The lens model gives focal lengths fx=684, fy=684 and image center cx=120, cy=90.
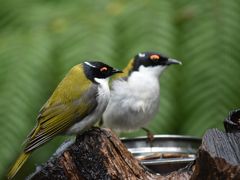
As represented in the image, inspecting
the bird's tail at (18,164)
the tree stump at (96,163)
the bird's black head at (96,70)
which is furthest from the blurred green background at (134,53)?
the tree stump at (96,163)

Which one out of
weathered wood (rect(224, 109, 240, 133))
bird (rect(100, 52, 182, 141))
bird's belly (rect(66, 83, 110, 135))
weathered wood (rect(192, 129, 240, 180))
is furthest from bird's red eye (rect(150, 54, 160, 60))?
weathered wood (rect(192, 129, 240, 180))

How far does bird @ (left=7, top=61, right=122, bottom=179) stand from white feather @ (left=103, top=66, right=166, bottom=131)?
882mm

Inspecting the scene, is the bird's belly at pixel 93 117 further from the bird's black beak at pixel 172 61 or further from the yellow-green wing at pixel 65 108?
the bird's black beak at pixel 172 61

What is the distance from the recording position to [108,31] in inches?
152

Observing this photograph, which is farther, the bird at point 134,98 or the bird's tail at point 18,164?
the bird at point 134,98

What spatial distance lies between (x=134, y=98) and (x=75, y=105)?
1191 millimetres

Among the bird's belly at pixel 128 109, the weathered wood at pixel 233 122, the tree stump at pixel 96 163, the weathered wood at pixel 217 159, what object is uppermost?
the weathered wood at pixel 217 159

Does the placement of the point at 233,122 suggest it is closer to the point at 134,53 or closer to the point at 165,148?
the point at 165,148

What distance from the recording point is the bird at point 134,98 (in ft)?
13.5

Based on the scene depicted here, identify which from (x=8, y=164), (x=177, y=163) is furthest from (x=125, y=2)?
(x=177, y=163)

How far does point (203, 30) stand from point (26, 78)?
1.02 metres

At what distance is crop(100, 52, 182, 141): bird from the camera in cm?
411

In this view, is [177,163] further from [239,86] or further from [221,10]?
[221,10]

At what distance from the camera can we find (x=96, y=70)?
10.7 feet
